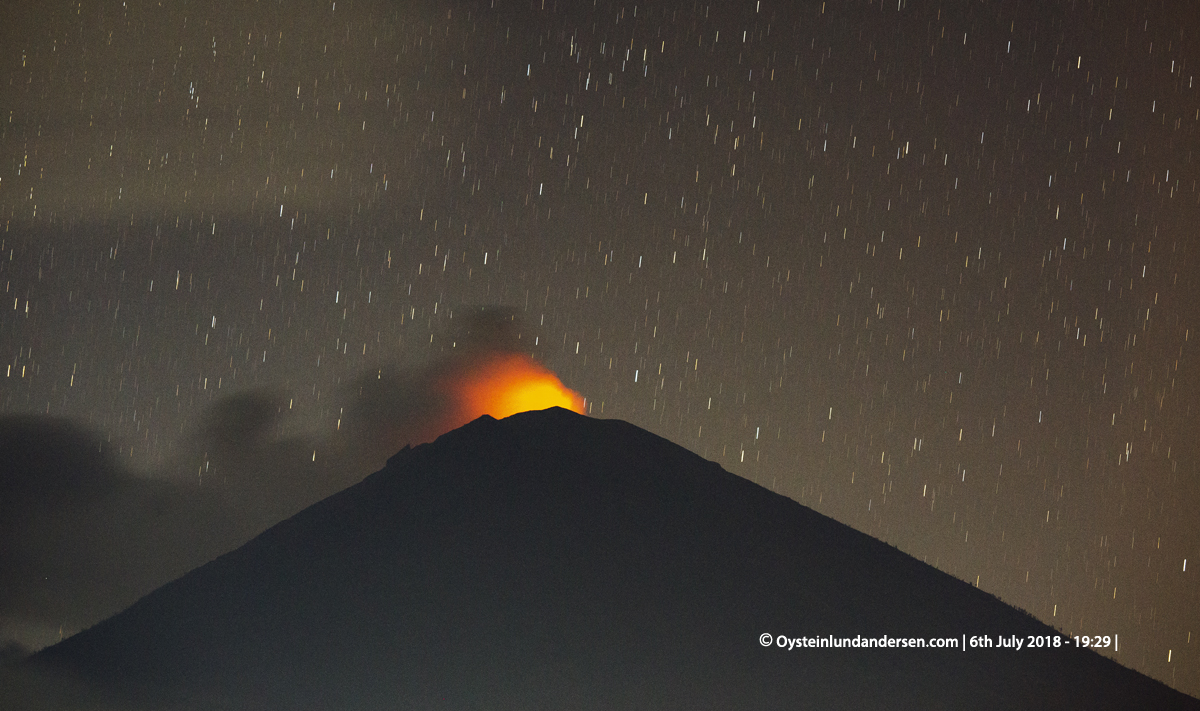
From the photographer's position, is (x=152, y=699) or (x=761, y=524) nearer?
(x=152, y=699)

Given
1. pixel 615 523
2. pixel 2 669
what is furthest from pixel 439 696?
pixel 2 669

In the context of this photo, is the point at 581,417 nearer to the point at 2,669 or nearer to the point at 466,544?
the point at 466,544

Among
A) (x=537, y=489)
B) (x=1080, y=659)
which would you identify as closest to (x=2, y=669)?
(x=537, y=489)

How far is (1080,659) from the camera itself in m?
28.3

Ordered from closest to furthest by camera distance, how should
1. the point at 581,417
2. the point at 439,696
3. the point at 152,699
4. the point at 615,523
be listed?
1. the point at 439,696
2. the point at 152,699
3. the point at 615,523
4. the point at 581,417

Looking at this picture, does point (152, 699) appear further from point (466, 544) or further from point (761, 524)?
point (761, 524)

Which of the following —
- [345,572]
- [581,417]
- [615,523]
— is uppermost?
[581,417]

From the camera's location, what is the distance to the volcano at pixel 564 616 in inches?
Answer: 967

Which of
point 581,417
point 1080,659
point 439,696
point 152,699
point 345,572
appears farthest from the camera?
point 581,417

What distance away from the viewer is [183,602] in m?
32.4

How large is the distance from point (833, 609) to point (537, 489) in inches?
429

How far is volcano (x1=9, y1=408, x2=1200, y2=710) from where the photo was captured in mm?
24562

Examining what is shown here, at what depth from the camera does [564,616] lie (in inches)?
1079

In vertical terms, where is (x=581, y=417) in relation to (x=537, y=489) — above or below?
above
